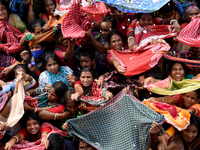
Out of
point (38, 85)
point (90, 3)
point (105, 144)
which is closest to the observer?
point (105, 144)

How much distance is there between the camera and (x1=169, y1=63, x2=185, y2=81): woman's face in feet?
14.2

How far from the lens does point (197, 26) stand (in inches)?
181

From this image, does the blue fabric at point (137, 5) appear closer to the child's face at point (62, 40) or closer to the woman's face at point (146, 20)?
the woman's face at point (146, 20)

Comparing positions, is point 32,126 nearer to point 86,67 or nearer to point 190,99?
point 86,67

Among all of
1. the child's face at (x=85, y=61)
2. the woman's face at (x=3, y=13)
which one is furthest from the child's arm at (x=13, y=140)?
the woman's face at (x=3, y=13)

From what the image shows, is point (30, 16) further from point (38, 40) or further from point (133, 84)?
point (133, 84)

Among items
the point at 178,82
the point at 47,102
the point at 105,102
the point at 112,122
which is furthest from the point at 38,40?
the point at 178,82

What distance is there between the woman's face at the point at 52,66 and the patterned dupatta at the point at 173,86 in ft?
5.47

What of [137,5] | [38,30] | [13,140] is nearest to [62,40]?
[38,30]

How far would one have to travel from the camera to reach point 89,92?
4.33m

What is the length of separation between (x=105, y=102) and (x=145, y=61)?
0.90 m

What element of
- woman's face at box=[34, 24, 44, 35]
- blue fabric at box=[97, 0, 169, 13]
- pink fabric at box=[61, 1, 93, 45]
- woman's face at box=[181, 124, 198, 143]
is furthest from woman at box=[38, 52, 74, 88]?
woman's face at box=[181, 124, 198, 143]

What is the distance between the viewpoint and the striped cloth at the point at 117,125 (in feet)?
11.2

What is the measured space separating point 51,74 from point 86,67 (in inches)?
29.3
